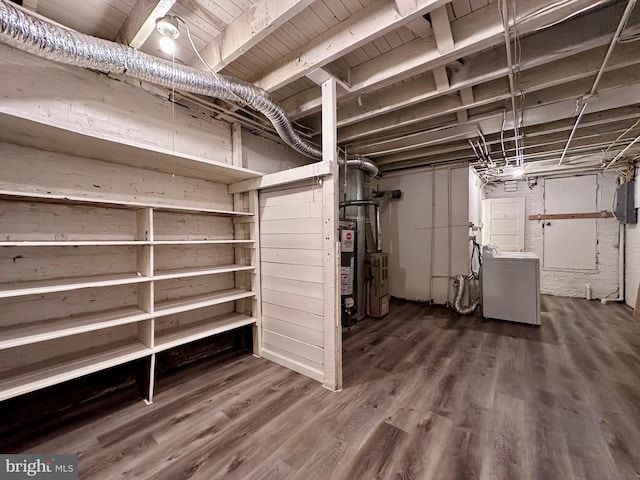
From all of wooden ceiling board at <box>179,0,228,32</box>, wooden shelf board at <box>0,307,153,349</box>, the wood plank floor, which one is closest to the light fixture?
wooden ceiling board at <box>179,0,228,32</box>

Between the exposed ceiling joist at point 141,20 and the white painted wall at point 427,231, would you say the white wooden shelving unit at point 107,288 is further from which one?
the white painted wall at point 427,231

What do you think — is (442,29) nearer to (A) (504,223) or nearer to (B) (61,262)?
(B) (61,262)

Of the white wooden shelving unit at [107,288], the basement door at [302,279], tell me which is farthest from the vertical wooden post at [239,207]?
the basement door at [302,279]

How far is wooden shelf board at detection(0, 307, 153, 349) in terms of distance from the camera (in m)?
1.51

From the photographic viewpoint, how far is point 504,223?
227 inches

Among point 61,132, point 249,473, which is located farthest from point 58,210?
point 249,473

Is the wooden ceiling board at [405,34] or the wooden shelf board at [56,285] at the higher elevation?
the wooden ceiling board at [405,34]

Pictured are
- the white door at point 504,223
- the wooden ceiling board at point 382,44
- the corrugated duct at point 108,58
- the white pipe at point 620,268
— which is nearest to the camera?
the corrugated duct at point 108,58

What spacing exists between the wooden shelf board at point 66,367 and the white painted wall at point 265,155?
6.97ft

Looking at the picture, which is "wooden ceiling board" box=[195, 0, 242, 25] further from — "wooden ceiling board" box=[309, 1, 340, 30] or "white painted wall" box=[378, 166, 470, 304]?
"white painted wall" box=[378, 166, 470, 304]

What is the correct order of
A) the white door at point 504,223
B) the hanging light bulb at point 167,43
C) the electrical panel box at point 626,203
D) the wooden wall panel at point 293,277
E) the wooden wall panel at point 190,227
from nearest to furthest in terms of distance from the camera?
the hanging light bulb at point 167,43, the wooden wall panel at point 293,277, the wooden wall panel at point 190,227, the electrical panel box at point 626,203, the white door at point 504,223

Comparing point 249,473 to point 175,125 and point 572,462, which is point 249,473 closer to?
point 572,462

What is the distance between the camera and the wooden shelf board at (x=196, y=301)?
2.13 m

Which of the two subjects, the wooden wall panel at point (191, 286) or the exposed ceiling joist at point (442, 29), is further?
the wooden wall panel at point (191, 286)
